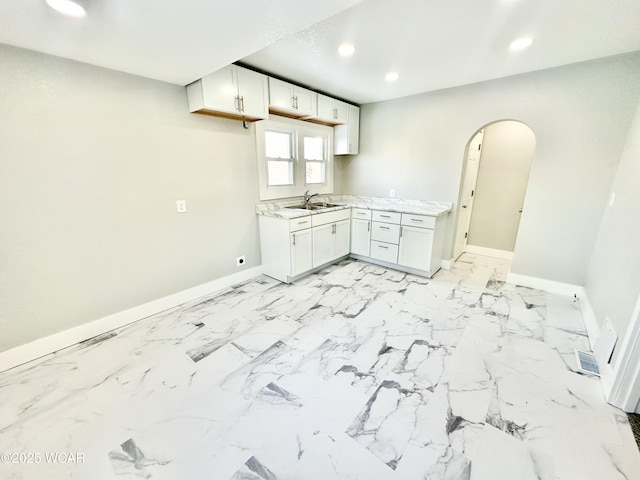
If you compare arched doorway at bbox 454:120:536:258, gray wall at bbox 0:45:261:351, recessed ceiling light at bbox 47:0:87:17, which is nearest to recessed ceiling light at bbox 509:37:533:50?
arched doorway at bbox 454:120:536:258

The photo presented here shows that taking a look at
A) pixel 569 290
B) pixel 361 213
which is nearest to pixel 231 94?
pixel 361 213

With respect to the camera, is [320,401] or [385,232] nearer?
[320,401]

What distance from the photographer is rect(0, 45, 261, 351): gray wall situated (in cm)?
187

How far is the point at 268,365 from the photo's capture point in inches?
77.1

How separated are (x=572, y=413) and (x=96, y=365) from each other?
10.5 feet

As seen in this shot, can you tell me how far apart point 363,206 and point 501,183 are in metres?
2.32

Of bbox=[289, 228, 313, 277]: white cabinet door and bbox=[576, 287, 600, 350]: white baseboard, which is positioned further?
bbox=[289, 228, 313, 277]: white cabinet door

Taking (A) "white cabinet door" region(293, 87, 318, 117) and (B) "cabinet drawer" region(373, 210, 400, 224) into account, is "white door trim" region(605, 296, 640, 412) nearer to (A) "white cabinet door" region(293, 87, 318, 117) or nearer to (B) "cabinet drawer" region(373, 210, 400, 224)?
(B) "cabinet drawer" region(373, 210, 400, 224)

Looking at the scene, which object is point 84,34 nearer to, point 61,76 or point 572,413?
point 61,76

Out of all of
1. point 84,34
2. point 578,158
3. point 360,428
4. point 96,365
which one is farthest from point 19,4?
point 578,158

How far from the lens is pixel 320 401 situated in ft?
5.41

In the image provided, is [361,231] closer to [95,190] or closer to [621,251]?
[621,251]

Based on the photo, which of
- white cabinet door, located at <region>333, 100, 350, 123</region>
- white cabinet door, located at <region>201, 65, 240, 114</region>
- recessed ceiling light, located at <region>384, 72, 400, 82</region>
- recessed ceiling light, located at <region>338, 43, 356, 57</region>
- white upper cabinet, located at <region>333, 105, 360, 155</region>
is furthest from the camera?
white upper cabinet, located at <region>333, 105, 360, 155</region>

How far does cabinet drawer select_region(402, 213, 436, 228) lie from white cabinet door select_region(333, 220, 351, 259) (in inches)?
35.0
